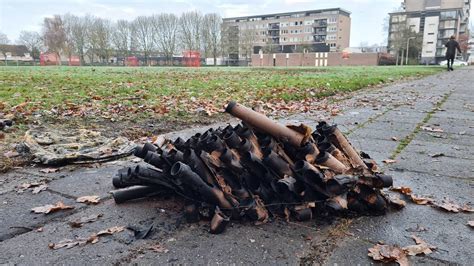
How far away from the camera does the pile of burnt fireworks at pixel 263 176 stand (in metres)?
→ 1.89

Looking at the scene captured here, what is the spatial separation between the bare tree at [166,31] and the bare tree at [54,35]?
759 inches

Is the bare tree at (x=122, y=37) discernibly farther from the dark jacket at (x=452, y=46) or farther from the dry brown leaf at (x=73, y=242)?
the dry brown leaf at (x=73, y=242)

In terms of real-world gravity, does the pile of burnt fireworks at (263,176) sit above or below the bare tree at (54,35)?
below

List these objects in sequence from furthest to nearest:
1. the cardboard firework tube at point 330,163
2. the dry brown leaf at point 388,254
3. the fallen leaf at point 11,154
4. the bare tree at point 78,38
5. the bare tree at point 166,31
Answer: the bare tree at point 166,31, the bare tree at point 78,38, the fallen leaf at point 11,154, the cardboard firework tube at point 330,163, the dry brown leaf at point 388,254

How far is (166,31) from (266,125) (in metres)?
86.7

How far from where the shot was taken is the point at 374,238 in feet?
5.80

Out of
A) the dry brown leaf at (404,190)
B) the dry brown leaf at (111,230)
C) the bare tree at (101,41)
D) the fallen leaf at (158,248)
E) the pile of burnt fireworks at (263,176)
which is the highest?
the bare tree at (101,41)

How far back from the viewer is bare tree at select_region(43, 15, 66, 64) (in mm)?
67613

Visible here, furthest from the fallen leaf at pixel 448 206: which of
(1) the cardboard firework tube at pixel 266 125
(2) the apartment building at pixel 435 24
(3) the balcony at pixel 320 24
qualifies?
(3) the balcony at pixel 320 24

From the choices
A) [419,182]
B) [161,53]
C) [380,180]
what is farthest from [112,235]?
[161,53]

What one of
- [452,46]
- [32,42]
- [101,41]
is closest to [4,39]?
[32,42]

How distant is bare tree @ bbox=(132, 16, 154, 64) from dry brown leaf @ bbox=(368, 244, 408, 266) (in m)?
83.7

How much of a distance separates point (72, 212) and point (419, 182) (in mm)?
2214

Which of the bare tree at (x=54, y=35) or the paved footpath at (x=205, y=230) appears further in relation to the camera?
the bare tree at (x=54, y=35)
